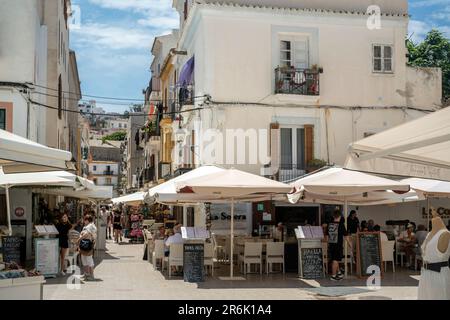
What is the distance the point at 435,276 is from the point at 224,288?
6239 millimetres

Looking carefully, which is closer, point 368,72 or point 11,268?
point 11,268

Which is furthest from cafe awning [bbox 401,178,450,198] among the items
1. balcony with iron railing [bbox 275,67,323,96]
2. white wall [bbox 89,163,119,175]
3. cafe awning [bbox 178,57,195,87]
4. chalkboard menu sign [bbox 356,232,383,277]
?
white wall [bbox 89,163,119,175]

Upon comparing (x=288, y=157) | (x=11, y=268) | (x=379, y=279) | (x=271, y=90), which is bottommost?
(x=379, y=279)

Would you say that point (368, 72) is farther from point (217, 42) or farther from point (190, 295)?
point (190, 295)

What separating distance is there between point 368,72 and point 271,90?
4310 mm

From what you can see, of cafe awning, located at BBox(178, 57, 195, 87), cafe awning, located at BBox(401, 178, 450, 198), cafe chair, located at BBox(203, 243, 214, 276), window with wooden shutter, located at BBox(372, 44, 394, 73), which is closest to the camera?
cafe chair, located at BBox(203, 243, 214, 276)

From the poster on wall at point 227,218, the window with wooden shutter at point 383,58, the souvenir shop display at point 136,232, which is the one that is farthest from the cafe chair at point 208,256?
the souvenir shop display at point 136,232

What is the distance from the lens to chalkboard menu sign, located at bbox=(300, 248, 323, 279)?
16281mm

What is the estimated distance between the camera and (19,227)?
21781 millimetres

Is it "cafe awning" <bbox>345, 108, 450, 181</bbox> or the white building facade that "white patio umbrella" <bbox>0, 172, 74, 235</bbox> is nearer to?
the white building facade

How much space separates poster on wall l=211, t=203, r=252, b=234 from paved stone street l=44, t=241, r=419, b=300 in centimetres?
665

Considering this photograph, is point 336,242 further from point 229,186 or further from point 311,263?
point 229,186

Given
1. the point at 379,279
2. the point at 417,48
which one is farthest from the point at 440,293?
the point at 417,48
